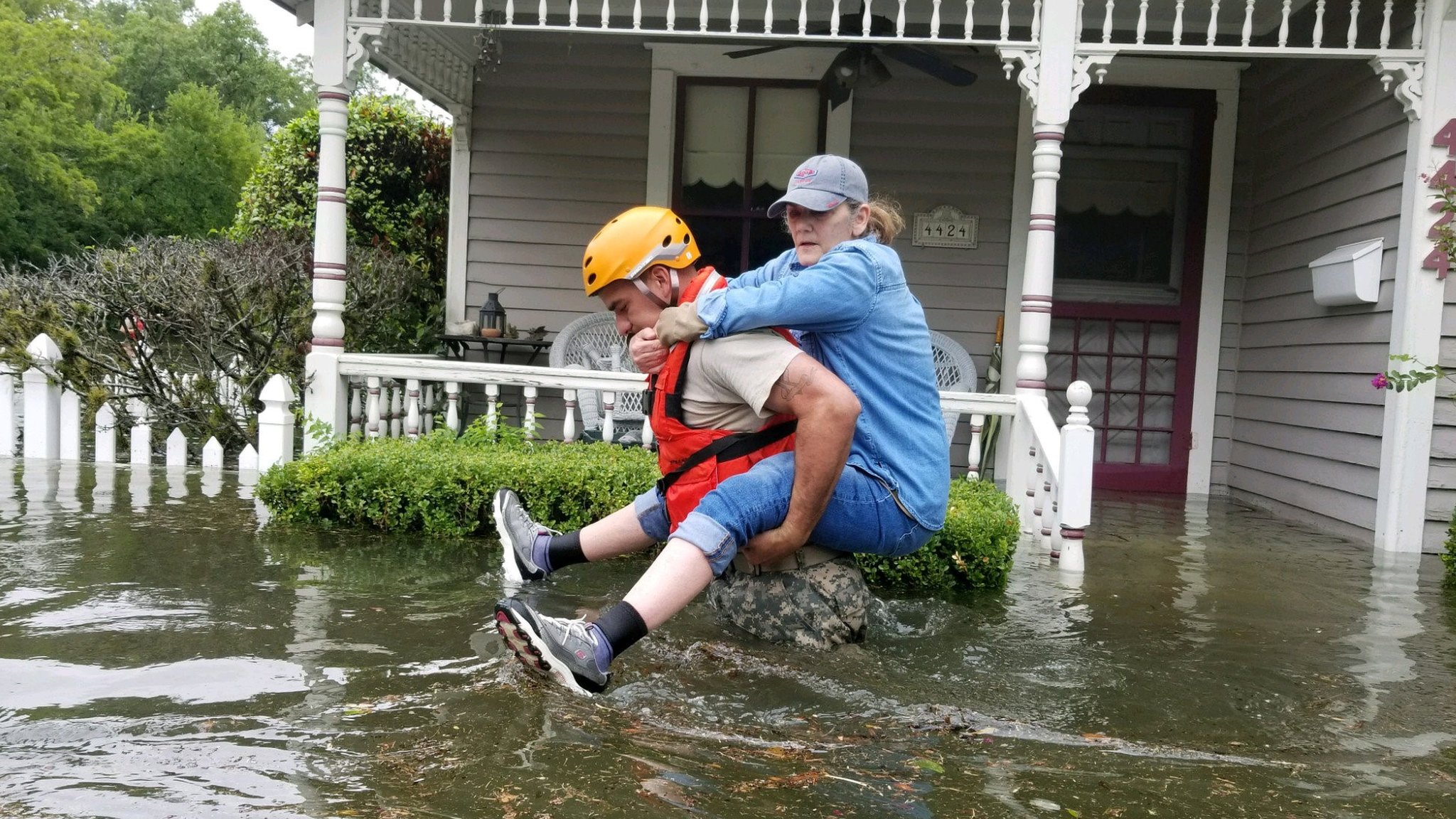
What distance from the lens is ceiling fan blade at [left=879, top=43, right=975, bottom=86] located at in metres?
7.42

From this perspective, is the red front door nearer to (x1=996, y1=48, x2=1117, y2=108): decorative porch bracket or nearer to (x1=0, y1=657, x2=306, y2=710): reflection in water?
(x1=996, y1=48, x2=1117, y2=108): decorative porch bracket

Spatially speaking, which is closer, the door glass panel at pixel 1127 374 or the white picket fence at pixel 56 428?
the white picket fence at pixel 56 428

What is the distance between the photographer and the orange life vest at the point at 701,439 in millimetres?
3307

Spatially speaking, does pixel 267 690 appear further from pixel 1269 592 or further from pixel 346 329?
pixel 346 329

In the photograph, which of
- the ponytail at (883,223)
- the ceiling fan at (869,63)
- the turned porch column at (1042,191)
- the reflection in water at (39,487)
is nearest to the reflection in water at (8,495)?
the reflection in water at (39,487)

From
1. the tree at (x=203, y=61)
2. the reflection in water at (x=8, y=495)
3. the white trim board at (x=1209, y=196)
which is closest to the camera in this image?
the reflection in water at (x=8, y=495)

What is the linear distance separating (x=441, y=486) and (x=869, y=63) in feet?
13.9

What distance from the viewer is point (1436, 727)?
3293 mm

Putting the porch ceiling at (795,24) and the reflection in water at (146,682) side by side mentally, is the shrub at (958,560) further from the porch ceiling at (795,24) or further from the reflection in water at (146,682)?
the porch ceiling at (795,24)

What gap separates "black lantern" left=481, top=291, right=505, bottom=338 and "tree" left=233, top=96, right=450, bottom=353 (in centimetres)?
92

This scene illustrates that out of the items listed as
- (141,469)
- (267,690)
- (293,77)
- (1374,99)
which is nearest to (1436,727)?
(267,690)

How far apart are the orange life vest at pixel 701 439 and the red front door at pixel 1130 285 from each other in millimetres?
6150

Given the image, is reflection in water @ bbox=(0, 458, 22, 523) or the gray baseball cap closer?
the gray baseball cap

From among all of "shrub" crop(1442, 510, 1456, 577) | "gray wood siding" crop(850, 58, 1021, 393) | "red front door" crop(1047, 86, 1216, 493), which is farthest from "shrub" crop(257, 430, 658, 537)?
"red front door" crop(1047, 86, 1216, 493)
